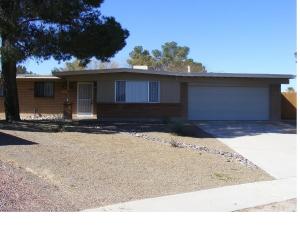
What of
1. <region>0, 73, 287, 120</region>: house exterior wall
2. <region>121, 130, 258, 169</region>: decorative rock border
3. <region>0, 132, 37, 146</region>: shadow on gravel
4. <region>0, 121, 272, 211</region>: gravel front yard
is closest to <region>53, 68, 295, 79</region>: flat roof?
<region>0, 73, 287, 120</region>: house exterior wall

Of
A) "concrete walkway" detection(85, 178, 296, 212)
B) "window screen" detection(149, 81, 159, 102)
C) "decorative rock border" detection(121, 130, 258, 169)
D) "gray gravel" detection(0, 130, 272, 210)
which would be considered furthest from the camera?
"window screen" detection(149, 81, 159, 102)

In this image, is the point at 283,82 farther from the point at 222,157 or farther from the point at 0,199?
the point at 0,199

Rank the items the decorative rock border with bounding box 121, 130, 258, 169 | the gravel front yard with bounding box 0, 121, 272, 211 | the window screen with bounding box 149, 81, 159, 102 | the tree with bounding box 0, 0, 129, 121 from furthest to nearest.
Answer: the window screen with bounding box 149, 81, 159, 102 → the tree with bounding box 0, 0, 129, 121 → the decorative rock border with bounding box 121, 130, 258, 169 → the gravel front yard with bounding box 0, 121, 272, 211

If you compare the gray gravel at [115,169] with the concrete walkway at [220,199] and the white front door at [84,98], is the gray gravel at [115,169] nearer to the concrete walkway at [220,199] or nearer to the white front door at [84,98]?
the concrete walkway at [220,199]

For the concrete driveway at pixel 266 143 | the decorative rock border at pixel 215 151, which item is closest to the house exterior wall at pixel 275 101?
the concrete driveway at pixel 266 143

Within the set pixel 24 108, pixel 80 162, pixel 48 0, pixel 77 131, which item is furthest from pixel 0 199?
pixel 24 108

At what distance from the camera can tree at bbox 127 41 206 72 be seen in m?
74.4

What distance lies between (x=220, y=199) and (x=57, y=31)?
44.9 feet

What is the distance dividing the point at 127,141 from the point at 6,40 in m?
6.70

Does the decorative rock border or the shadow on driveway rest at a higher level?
the shadow on driveway

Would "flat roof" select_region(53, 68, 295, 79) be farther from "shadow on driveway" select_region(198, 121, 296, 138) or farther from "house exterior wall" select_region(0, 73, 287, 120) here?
"shadow on driveway" select_region(198, 121, 296, 138)

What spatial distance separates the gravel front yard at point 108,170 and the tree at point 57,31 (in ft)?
16.4

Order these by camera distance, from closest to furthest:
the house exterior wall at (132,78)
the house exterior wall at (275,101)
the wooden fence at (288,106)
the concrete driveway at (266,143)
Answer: the concrete driveway at (266,143) < the house exterior wall at (132,78) < the house exterior wall at (275,101) < the wooden fence at (288,106)

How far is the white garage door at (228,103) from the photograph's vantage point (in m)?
32.1
